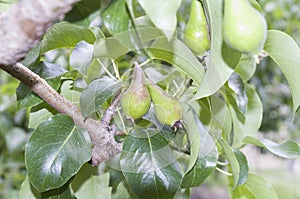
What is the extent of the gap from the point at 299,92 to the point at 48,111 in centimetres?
30

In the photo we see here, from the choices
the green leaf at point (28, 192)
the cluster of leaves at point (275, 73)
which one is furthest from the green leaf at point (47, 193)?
the cluster of leaves at point (275, 73)

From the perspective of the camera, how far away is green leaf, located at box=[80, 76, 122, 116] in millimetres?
449

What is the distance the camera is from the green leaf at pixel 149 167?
453 mm

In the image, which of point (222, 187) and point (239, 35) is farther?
point (222, 187)

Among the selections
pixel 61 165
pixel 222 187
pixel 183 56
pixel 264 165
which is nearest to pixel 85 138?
pixel 61 165

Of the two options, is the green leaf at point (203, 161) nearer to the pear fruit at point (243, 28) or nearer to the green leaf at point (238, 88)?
the green leaf at point (238, 88)

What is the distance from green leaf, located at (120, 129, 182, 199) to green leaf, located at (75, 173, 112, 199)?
12 cm

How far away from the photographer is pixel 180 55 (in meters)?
0.42

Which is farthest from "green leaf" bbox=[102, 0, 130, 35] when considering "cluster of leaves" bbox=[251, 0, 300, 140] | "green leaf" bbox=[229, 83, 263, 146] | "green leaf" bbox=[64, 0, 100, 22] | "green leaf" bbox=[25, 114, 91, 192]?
"cluster of leaves" bbox=[251, 0, 300, 140]

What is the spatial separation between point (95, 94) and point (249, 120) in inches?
9.5

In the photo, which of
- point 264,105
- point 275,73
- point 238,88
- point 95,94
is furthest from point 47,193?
point 275,73

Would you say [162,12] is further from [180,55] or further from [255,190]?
[255,190]

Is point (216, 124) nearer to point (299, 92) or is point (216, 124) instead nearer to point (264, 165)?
point (299, 92)

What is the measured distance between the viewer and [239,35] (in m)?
0.31
